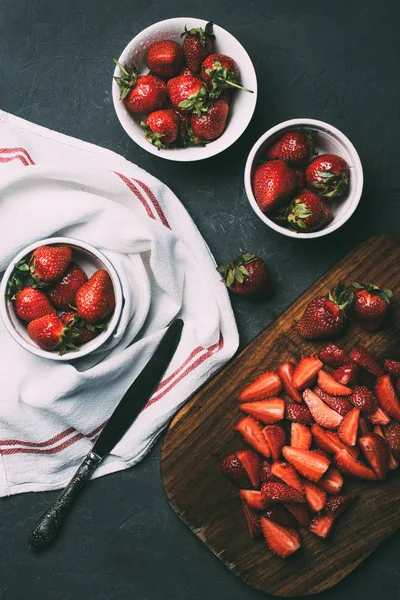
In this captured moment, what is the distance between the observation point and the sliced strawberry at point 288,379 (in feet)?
4.69

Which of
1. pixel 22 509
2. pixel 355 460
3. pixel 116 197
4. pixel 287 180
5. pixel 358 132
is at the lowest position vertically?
pixel 22 509

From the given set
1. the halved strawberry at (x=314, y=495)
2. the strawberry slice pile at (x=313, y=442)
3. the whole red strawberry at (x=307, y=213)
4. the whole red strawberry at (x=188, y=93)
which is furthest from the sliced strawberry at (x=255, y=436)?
the whole red strawberry at (x=188, y=93)

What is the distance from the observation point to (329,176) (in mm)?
1382

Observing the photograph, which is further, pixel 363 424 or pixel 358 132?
pixel 358 132

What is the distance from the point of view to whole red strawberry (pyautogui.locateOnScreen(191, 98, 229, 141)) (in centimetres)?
140

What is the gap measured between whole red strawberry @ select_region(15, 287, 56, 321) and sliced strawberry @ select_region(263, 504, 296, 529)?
61 centimetres

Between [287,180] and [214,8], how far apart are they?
1.61 ft

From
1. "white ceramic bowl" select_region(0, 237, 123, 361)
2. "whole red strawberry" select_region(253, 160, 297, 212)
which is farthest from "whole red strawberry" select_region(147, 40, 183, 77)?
"white ceramic bowl" select_region(0, 237, 123, 361)

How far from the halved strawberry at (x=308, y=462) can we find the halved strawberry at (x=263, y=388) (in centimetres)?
12

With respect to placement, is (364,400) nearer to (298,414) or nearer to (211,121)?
(298,414)

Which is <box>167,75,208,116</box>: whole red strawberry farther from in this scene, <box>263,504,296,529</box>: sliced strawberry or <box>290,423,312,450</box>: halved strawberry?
<box>263,504,296,529</box>: sliced strawberry

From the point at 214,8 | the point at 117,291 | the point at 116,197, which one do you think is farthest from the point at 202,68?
the point at 117,291

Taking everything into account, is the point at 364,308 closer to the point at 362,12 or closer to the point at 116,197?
the point at 116,197

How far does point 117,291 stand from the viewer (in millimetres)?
1339
